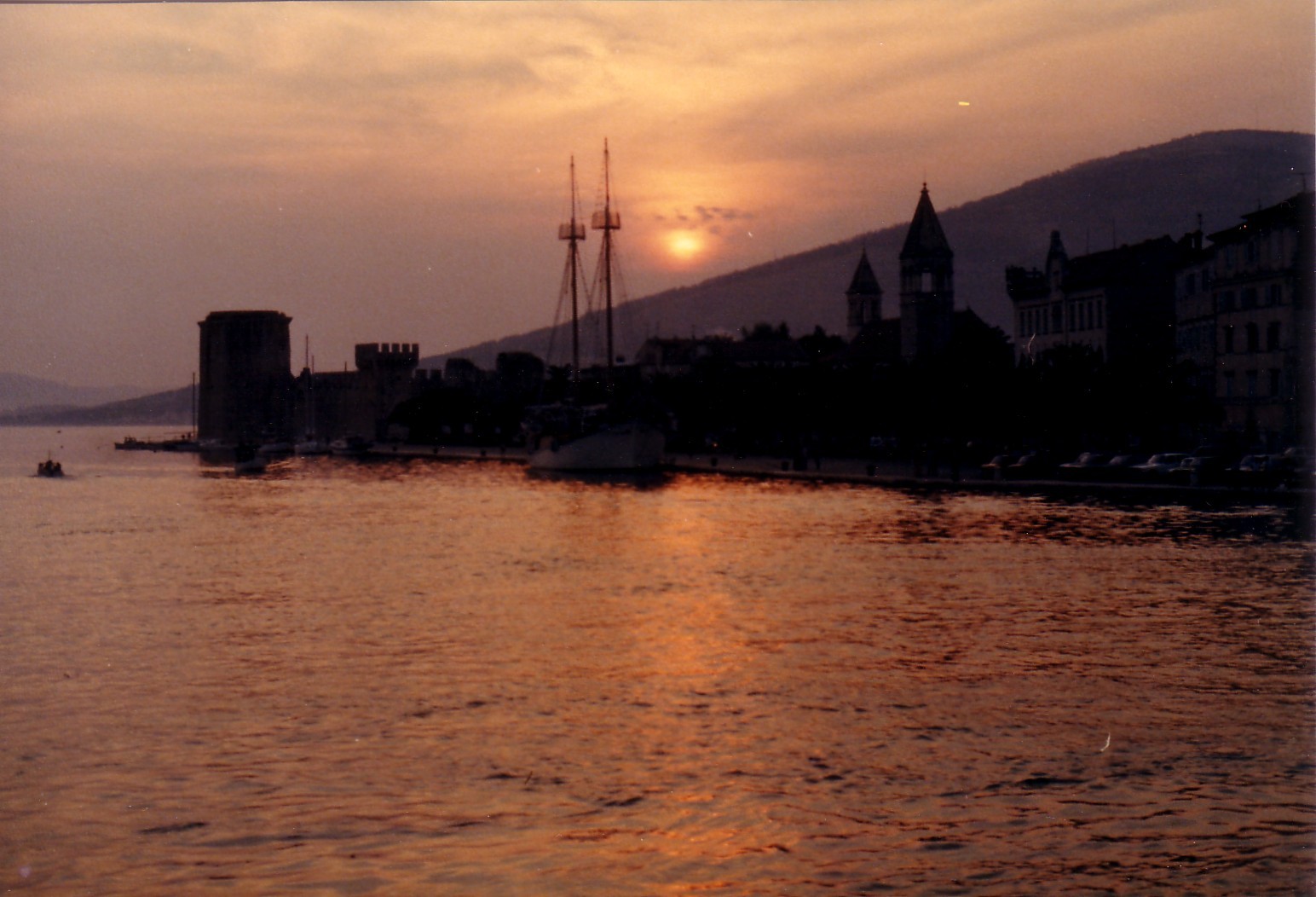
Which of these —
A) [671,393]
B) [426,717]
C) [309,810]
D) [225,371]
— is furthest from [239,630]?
[225,371]

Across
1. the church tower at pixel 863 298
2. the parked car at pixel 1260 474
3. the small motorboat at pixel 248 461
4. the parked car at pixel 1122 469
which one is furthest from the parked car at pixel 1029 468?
the church tower at pixel 863 298

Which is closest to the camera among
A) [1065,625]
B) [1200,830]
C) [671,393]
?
[1200,830]

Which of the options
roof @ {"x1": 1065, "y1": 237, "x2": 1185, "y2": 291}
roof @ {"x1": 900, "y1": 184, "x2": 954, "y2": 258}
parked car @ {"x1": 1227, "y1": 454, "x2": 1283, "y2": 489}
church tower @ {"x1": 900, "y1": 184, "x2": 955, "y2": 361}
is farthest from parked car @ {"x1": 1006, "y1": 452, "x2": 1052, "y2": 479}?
roof @ {"x1": 900, "y1": 184, "x2": 954, "y2": 258}

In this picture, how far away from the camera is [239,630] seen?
2280 cm

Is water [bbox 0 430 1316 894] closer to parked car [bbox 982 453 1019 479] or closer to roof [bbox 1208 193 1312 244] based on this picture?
roof [bbox 1208 193 1312 244]

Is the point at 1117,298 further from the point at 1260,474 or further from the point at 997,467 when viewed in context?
the point at 1260,474

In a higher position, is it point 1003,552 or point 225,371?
point 225,371

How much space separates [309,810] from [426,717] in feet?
12.5

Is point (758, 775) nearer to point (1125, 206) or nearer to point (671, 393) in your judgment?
point (671, 393)

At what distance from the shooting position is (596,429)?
85.6 metres

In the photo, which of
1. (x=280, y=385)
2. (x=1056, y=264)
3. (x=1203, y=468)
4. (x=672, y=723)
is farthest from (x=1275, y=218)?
(x=280, y=385)

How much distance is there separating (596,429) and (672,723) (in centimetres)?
7056

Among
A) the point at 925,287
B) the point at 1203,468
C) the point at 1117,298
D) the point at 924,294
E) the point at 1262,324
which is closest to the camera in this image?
the point at 1203,468

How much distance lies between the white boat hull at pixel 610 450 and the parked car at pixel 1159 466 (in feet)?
107
